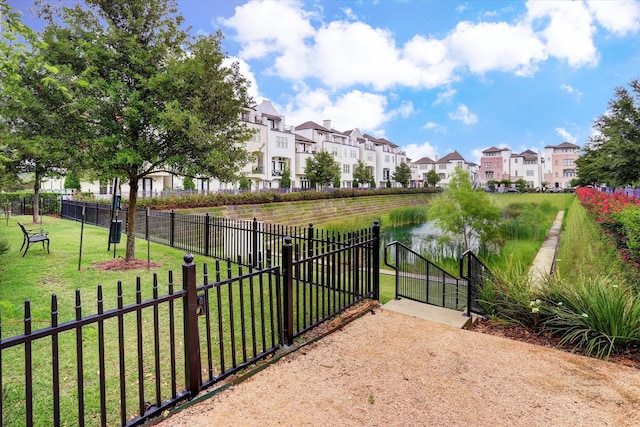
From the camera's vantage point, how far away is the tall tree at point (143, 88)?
28.0 feet

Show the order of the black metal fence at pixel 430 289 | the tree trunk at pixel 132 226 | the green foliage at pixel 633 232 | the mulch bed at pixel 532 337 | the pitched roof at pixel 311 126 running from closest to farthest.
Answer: the mulch bed at pixel 532 337 < the green foliage at pixel 633 232 < the black metal fence at pixel 430 289 < the tree trunk at pixel 132 226 < the pitched roof at pixel 311 126

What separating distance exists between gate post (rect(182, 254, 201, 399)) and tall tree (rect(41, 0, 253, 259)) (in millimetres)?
5516

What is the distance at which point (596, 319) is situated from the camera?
5.52m

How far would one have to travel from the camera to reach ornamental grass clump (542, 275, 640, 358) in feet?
17.3

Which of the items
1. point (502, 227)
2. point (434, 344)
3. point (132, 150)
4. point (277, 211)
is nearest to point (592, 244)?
point (502, 227)

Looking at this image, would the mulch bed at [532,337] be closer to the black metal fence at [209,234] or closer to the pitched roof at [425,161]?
the black metal fence at [209,234]

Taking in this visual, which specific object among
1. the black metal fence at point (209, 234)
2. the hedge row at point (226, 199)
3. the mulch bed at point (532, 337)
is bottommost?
the mulch bed at point (532, 337)

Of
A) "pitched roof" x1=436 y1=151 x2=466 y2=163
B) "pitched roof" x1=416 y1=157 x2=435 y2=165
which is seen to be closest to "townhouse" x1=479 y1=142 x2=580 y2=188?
"pitched roof" x1=436 y1=151 x2=466 y2=163

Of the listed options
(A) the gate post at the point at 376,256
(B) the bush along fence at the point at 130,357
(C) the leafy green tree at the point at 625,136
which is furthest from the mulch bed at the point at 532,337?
(C) the leafy green tree at the point at 625,136

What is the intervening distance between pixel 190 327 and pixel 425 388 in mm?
2559

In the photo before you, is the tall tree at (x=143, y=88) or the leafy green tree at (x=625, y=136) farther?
the leafy green tree at (x=625, y=136)

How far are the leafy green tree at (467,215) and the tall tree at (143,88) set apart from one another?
52.1 ft

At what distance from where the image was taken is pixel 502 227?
21.5 m

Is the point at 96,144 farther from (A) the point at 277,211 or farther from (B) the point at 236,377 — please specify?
(A) the point at 277,211
